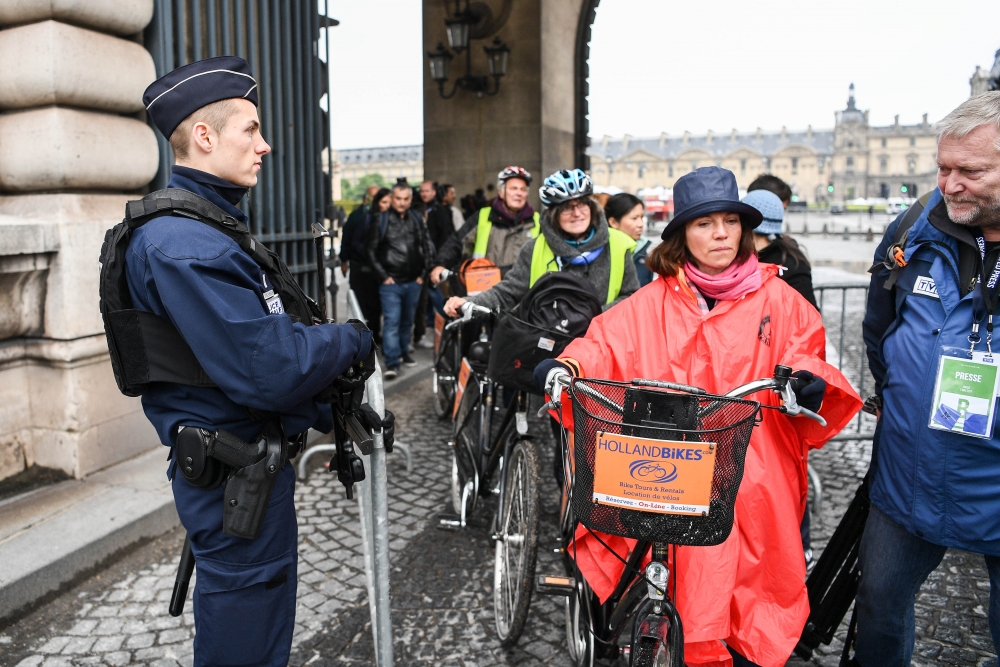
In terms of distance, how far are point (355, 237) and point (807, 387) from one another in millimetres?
6576

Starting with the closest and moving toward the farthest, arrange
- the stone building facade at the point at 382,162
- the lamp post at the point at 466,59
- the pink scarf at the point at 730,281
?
the pink scarf at the point at 730,281, the lamp post at the point at 466,59, the stone building facade at the point at 382,162

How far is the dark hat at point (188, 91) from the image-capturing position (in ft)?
6.77

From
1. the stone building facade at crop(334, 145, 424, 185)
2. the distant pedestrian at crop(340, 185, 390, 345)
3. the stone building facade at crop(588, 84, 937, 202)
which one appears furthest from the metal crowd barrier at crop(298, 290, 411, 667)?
the stone building facade at crop(588, 84, 937, 202)

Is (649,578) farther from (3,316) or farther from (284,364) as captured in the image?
(3,316)

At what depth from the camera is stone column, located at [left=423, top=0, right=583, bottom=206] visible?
38.8ft

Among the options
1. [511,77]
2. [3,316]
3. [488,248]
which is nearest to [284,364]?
[3,316]

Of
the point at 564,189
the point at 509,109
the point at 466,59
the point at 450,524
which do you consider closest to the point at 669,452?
the point at 564,189

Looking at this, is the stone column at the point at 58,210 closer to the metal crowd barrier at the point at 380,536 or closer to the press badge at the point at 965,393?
the metal crowd barrier at the point at 380,536

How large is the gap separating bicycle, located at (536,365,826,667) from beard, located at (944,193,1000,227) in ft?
2.32

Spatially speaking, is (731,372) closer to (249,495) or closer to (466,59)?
(249,495)

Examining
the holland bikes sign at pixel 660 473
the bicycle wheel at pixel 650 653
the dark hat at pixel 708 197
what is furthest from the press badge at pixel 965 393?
the bicycle wheel at pixel 650 653

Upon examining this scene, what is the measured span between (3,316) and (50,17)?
159 centimetres

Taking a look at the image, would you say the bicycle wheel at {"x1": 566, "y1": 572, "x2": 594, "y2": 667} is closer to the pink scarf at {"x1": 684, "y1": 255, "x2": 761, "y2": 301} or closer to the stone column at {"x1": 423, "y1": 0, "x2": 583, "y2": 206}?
the pink scarf at {"x1": 684, "y1": 255, "x2": 761, "y2": 301}

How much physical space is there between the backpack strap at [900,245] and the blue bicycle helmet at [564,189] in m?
1.71
